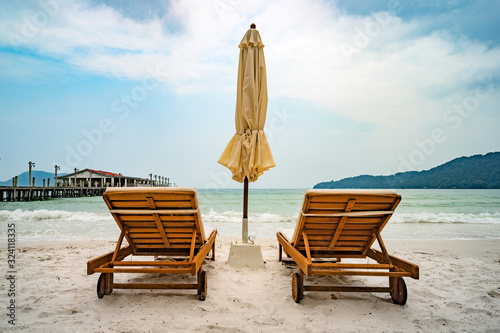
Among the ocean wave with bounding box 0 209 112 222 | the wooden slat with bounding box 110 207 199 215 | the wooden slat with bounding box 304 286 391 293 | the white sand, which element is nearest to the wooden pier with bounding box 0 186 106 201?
the ocean wave with bounding box 0 209 112 222

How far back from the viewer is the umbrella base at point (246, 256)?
3727 millimetres

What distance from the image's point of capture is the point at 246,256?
375 centimetres

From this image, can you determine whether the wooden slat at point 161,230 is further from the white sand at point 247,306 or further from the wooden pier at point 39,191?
the wooden pier at point 39,191

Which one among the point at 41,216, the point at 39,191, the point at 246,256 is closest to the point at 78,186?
the point at 39,191

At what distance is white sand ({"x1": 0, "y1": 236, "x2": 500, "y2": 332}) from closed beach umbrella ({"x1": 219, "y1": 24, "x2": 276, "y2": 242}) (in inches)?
52.4

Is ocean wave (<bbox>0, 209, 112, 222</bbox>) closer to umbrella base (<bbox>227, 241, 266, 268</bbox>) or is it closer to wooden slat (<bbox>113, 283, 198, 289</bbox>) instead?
umbrella base (<bbox>227, 241, 266, 268</bbox>)

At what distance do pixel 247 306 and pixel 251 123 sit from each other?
2.24m

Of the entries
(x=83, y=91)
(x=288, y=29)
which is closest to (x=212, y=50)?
(x=288, y=29)

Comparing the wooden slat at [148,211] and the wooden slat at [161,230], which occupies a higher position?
the wooden slat at [148,211]

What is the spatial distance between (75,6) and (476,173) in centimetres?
4536

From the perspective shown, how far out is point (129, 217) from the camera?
2.63 m

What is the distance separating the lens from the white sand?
210cm

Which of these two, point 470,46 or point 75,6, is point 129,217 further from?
point 470,46

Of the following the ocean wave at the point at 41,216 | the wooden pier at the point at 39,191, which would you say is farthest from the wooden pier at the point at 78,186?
the ocean wave at the point at 41,216
